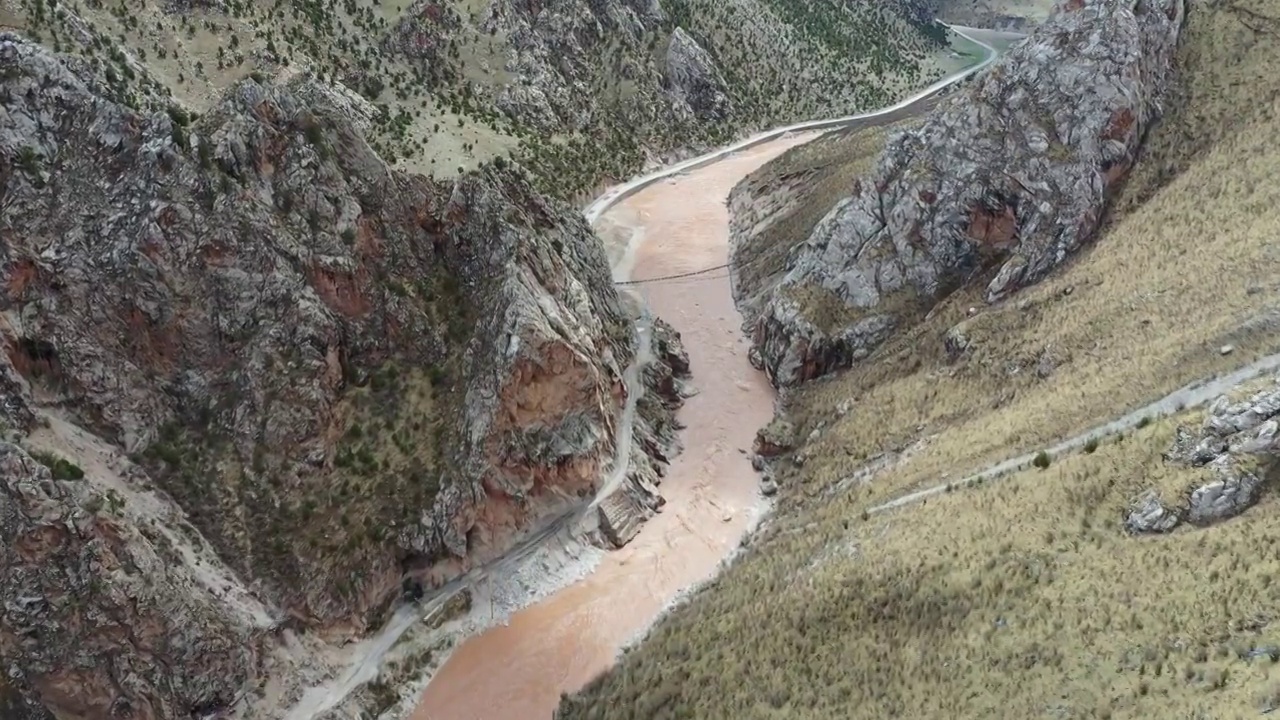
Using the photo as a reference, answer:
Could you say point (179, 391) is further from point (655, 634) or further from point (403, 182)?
Result: point (655, 634)

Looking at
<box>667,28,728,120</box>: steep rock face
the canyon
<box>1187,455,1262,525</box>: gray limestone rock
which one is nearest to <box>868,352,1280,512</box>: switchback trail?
the canyon

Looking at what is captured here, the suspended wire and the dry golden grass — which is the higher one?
the dry golden grass

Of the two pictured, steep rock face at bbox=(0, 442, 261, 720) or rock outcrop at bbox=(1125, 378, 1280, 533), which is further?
steep rock face at bbox=(0, 442, 261, 720)

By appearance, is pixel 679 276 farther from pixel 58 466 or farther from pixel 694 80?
pixel 58 466

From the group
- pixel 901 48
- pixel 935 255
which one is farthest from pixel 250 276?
pixel 901 48

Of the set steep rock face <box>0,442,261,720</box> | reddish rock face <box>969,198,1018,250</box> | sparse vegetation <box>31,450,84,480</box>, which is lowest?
reddish rock face <box>969,198,1018,250</box>

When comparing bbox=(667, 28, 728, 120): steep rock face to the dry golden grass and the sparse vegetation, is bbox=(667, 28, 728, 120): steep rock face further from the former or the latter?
the sparse vegetation

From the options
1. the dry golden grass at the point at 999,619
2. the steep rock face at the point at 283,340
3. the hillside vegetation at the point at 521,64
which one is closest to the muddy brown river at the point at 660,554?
the dry golden grass at the point at 999,619

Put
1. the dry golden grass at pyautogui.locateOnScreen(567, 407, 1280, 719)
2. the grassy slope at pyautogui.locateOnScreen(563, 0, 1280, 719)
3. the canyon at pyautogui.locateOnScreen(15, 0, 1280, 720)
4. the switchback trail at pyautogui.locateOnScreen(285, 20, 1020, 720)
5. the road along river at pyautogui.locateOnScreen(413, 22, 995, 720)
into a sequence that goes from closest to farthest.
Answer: the dry golden grass at pyautogui.locateOnScreen(567, 407, 1280, 719)
the grassy slope at pyautogui.locateOnScreen(563, 0, 1280, 719)
the canyon at pyautogui.locateOnScreen(15, 0, 1280, 720)
the switchback trail at pyautogui.locateOnScreen(285, 20, 1020, 720)
the road along river at pyautogui.locateOnScreen(413, 22, 995, 720)
